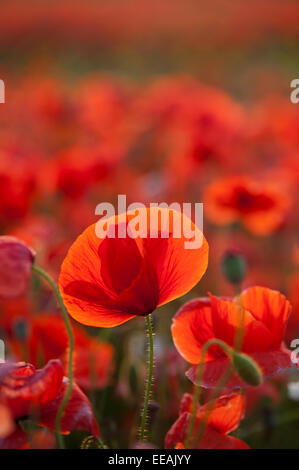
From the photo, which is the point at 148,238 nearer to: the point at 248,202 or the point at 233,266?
the point at 233,266

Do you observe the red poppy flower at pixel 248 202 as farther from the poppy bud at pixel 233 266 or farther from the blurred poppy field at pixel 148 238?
the poppy bud at pixel 233 266

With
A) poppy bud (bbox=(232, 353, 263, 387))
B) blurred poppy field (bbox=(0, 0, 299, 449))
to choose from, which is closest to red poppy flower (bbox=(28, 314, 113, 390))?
blurred poppy field (bbox=(0, 0, 299, 449))

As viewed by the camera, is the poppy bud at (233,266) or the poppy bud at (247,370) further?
the poppy bud at (233,266)

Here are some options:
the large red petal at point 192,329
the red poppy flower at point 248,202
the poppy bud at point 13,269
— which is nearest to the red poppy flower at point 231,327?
the large red petal at point 192,329

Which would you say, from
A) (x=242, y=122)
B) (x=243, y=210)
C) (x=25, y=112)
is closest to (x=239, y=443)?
(x=243, y=210)

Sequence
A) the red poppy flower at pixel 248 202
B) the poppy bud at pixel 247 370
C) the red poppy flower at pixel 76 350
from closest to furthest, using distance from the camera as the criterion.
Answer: the poppy bud at pixel 247 370
the red poppy flower at pixel 76 350
the red poppy flower at pixel 248 202

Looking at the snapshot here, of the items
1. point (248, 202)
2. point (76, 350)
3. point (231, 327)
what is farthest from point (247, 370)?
point (248, 202)

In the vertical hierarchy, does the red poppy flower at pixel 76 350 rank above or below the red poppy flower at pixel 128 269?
below
